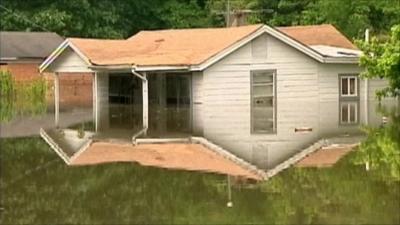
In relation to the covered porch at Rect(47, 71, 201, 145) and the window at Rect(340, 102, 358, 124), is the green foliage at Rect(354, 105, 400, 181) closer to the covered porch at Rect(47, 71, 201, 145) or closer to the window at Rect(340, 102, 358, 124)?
the window at Rect(340, 102, 358, 124)

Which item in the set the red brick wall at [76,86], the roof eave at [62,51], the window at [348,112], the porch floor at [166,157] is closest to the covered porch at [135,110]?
the red brick wall at [76,86]

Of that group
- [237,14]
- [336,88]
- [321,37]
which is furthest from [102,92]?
[237,14]

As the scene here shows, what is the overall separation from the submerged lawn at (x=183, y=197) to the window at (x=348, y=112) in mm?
10700

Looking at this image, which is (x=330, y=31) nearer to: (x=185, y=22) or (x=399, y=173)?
(x=185, y=22)

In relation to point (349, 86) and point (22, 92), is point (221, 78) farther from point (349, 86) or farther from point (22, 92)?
point (22, 92)

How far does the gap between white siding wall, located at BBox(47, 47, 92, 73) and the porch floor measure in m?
16.9

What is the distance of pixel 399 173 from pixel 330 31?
93.1 feet

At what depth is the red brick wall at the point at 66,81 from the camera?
47.9 m

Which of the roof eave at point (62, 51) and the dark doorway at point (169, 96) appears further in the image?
the roof eave at point (62, 51)

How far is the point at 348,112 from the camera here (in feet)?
103

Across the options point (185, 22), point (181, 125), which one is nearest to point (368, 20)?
point (185, 22)

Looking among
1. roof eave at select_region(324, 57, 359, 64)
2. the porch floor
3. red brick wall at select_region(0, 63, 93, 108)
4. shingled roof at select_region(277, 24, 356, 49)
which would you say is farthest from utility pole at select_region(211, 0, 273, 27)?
the porch floor

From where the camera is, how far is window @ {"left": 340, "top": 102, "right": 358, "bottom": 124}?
27989 millimetres

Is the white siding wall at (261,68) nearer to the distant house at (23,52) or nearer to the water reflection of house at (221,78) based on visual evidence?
the water reflection of house at (221,78)
